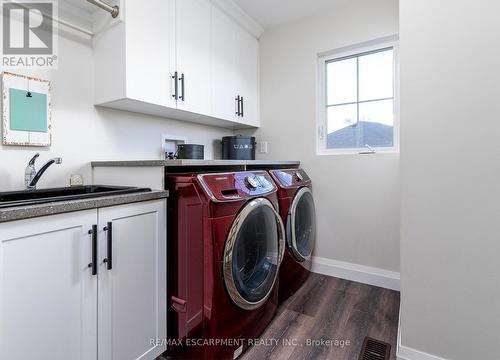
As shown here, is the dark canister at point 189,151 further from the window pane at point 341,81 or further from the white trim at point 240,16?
the window pane at point 341,81

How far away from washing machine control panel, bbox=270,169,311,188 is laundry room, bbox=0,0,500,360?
24mm

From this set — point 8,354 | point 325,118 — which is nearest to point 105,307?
point 8,354

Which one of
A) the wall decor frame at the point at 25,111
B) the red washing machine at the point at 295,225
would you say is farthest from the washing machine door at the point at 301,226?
the wall decor frame at the point at 25,111

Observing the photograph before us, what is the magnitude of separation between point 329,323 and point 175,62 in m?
2.03

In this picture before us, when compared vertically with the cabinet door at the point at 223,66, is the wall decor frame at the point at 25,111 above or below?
below

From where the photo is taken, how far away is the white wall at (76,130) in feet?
4.50

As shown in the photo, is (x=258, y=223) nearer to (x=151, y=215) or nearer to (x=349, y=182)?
(x=151, y=215)

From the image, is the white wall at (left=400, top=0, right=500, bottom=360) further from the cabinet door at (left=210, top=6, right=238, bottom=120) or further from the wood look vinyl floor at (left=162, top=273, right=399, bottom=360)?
the cabinet door at (left=210, top=6, right=238, bottom=120)

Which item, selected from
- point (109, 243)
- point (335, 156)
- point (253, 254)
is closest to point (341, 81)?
point (335, 156)

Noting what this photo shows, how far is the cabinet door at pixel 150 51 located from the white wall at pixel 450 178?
1.38 metres

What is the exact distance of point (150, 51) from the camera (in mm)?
1599

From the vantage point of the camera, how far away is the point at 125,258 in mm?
1142

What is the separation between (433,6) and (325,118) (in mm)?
1316

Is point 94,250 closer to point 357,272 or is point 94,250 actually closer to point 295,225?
point 295,225
